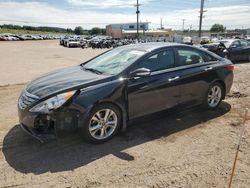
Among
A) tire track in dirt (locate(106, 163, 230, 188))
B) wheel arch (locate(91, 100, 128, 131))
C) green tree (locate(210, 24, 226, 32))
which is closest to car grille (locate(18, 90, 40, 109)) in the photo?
wheel arch (locate(91, 100, 128, 131))

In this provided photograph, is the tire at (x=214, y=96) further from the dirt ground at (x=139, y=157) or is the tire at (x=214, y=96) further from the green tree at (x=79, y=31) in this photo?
the green tree at (x=79, y=31)

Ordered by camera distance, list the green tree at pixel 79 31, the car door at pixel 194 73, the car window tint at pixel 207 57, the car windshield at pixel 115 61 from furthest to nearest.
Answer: the green tree at pixel 79 31 < the car window tint at pixel 207 57 < the car door at pixel 194 73 < the car windshield at pixel 115 61

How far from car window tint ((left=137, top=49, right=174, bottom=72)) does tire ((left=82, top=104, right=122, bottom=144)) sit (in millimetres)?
942

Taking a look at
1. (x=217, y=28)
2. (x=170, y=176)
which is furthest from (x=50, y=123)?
(x=217, y=28)

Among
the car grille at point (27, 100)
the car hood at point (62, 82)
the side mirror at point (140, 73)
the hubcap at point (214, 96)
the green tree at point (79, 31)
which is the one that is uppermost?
the side mirror at point (140, 73)

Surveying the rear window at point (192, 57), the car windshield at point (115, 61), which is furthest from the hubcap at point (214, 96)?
the car windshield at point (115, 61)

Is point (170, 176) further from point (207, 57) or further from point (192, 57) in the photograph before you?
point (207, 57)

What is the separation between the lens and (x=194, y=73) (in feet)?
17.4

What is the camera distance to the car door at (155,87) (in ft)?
14.9

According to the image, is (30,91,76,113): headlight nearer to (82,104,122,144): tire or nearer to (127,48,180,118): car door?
(82,104,122,144): tire

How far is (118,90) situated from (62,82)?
2.92 ft

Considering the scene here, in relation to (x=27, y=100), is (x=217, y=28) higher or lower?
lower

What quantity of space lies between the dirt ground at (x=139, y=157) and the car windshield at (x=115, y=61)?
97 cm

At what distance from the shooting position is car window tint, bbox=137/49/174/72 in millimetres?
4770
